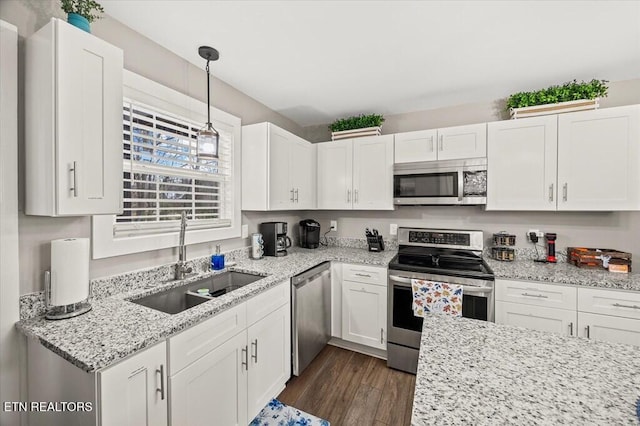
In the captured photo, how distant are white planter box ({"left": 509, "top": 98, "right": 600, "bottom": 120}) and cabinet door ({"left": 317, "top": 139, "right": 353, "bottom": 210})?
1572 millimetres

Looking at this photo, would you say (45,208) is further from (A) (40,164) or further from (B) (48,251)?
(B) (48,251)

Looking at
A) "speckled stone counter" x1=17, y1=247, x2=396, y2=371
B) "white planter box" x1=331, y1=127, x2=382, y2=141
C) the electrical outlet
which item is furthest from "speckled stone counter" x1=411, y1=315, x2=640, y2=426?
"white planter box" x1=331, y1=127, x2=382, y2=141

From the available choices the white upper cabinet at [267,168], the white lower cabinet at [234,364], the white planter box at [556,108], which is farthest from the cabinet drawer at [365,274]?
the white planter box at [556,108]

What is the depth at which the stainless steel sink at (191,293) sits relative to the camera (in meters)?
1.67

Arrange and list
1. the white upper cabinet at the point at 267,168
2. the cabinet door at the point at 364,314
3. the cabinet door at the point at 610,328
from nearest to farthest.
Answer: the cabinet door at the point at 610,328 → the white upper cabinet at the point at 267,168 → the cabinet door at the point at 364,314

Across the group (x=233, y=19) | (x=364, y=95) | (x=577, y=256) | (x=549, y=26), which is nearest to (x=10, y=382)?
(x=233, y=19)

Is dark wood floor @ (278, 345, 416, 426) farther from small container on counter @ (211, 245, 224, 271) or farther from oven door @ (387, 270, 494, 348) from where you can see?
small container on counter @ (211, 245, 224, 271)

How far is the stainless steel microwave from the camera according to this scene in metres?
2.46

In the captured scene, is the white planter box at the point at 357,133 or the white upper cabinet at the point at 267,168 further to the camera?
the white planter box at the point at 357,133

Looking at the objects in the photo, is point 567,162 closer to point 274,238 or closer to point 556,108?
point 556,108

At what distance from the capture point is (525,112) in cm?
237

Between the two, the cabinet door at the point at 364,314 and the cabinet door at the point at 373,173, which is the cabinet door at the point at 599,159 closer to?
the cabinet door at the point at 373,173

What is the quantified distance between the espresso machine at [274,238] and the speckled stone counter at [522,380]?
1794mm

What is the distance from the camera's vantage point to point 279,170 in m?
2.56
